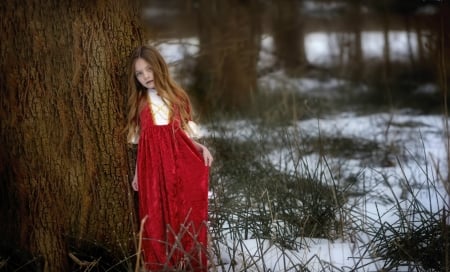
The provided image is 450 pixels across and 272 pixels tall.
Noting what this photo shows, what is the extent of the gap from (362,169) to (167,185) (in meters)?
2.26

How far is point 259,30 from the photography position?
33.4ft

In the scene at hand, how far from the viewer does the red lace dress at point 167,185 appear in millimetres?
2670

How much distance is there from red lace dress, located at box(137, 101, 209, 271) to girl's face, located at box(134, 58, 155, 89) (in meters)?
0.14

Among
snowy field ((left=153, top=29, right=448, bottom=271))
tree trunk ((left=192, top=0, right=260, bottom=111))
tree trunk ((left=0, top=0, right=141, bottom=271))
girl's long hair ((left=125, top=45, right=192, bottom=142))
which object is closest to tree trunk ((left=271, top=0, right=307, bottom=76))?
snowy field ((left=153, top=29, right=448, bottom=271))

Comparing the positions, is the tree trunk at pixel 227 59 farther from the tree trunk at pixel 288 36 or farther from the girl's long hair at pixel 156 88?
the girl's long hair at pixel 156 88

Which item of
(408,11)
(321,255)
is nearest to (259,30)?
(408,11)

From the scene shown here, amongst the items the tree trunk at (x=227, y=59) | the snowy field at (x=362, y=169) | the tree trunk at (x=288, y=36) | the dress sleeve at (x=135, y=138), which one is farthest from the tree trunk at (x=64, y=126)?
the tree trunk at (x=288, y=36)

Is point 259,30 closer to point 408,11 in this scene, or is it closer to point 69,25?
point 408,11

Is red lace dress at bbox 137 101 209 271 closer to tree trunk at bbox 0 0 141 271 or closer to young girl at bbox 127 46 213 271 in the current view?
young girl at bbox 127 46 213 271

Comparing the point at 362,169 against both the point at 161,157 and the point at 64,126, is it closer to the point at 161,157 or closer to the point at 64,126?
the point at 161,157

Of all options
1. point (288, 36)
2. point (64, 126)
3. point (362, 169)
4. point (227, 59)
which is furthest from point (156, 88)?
point (288, 36)

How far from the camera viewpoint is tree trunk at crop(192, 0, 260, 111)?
308 inches

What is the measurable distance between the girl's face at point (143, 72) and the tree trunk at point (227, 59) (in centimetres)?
465

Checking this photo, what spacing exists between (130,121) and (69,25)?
1.85ft
